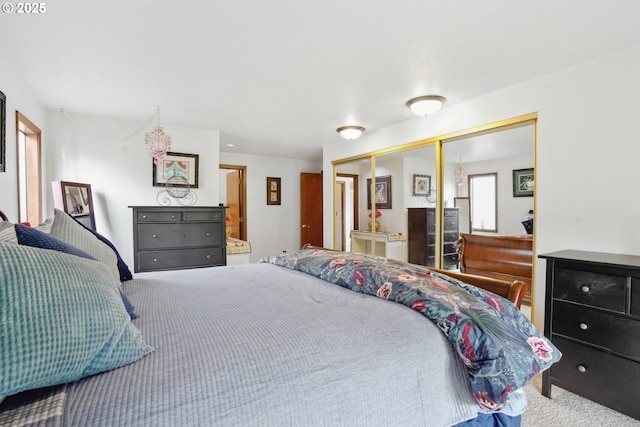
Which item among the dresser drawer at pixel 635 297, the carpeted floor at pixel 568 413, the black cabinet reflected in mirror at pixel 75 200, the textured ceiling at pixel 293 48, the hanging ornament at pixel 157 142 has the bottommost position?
the carpeted floor at pixel 568 413

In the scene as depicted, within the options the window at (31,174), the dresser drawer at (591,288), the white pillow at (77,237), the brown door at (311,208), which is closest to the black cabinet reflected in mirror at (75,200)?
the window at (31,174)

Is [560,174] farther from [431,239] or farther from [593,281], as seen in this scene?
[431,239]

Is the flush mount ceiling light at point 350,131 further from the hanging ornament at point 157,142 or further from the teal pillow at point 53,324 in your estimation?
the teal pillow at point 53,324

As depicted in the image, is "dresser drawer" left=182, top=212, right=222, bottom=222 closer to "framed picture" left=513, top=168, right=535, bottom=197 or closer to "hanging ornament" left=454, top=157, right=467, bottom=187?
"hanging ornament" left=454, top=157, right=467, bottom=187

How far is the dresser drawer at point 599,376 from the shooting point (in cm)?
174

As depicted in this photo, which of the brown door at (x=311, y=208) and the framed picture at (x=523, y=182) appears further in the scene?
the brown door at (x=311, y=208)

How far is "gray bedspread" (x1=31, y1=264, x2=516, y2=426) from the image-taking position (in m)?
0.73

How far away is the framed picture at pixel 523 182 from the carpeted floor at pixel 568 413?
1551mm

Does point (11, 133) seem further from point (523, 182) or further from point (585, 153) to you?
point (585, 153)

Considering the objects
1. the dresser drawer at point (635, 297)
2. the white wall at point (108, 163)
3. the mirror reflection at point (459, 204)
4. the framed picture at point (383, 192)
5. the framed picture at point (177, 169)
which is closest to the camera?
the dresser drawer at point (635, 297)

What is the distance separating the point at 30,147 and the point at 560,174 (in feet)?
16.2

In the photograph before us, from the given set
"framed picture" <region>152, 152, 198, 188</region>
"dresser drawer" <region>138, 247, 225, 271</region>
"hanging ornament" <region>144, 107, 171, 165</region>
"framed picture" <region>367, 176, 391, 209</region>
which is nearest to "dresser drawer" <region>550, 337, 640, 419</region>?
"framed picture" <region>367, 176, 391, 209</region>

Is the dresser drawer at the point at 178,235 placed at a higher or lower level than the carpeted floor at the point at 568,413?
higher

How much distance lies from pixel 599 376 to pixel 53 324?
2.63m
